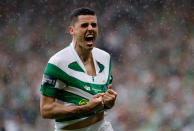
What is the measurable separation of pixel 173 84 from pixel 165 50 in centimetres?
51

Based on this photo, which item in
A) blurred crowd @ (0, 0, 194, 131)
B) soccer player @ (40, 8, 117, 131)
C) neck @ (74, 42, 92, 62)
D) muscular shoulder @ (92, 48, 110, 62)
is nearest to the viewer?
soccer player @ (40, 8, 117, 131)

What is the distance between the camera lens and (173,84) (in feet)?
17.2

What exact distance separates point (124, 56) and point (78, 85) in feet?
10.9

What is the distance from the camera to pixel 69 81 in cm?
186

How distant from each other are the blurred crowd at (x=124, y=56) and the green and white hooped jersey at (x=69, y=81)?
10.0ft

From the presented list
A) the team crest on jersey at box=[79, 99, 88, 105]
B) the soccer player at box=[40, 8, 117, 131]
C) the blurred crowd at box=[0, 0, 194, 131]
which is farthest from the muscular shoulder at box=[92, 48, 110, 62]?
the blurred crowd at box=[0, 0, 194, 131]

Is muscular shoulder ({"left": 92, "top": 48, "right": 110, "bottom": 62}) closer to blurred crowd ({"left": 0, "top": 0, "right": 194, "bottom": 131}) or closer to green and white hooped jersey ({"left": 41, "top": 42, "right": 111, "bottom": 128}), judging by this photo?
green and white hooped jersey ({"left": 41, "top": 42, "right": 111, "bottom": 128})

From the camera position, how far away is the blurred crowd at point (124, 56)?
16.4 ft

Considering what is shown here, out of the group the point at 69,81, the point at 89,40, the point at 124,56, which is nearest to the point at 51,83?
the point at 69,81

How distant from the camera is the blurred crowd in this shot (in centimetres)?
500

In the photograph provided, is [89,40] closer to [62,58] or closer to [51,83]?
[62,58]

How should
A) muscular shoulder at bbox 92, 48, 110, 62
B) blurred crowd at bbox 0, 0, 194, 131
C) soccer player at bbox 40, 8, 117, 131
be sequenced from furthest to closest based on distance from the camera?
1. blurred crowd at bbox 0, 0, 194, 131
2. muscular shoulder at bbox 92, 48, 110, 62
3. soccer player at bbox 40, 8, 117, 131

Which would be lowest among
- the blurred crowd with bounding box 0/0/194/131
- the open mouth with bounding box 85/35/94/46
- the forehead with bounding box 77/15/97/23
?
the blurred crowd with bounding box 0/0/194/131

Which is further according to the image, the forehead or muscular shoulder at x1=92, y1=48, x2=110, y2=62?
muscular shoulder at x1=92, y1=48, x2=110, y2=62
